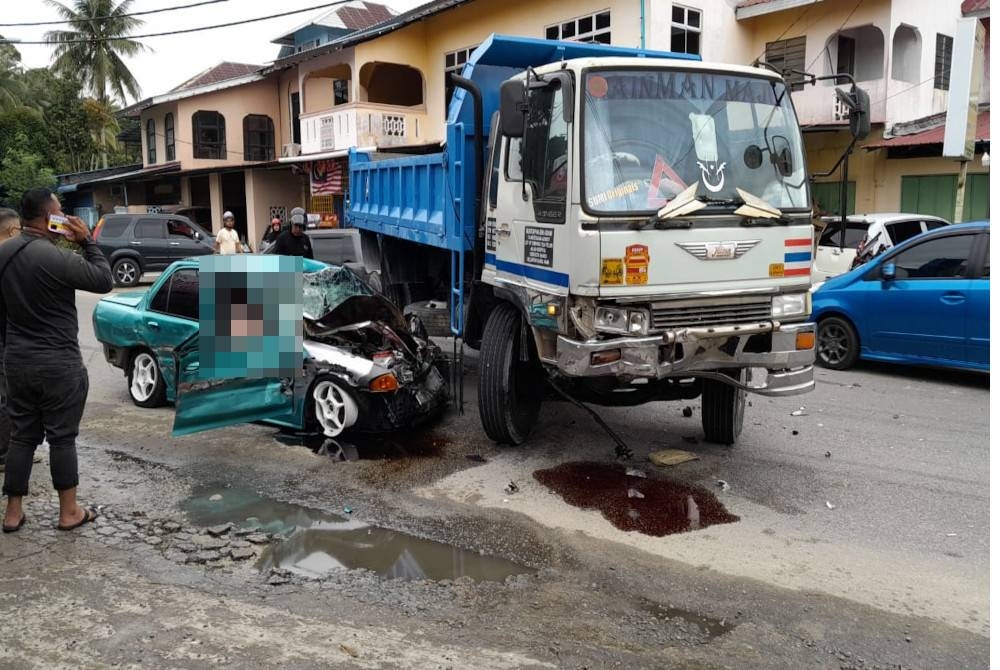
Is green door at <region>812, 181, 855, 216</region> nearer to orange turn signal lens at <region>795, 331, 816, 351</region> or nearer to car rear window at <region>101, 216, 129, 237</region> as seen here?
orange turn signal lens at <region>795, 331, 816, 351</region>

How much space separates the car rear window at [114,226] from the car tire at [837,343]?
16847 millimetres

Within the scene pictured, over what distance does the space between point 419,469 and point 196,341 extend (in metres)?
2.21

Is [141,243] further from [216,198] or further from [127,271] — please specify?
[216,198]

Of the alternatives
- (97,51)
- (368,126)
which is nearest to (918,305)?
(368,126)

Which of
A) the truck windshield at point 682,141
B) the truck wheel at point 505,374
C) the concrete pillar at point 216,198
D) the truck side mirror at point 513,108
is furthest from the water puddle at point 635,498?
the concrete pillar at point 216,198

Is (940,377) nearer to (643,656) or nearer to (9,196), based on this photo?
(643,656)

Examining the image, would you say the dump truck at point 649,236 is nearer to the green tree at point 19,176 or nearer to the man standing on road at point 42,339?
the man standing on road at point 42,339

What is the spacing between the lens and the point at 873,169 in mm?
18422

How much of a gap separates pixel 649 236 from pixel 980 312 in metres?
4.80

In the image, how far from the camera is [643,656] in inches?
140

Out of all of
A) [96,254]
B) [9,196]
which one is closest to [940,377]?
[96,254]

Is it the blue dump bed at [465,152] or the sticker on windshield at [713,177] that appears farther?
the blue dump bed at [465,152]

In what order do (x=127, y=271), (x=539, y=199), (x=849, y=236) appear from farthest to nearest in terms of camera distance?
(x=127, y=271), (x=849, y=236), (x=539, y=199)

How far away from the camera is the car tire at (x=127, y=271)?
20156mm
